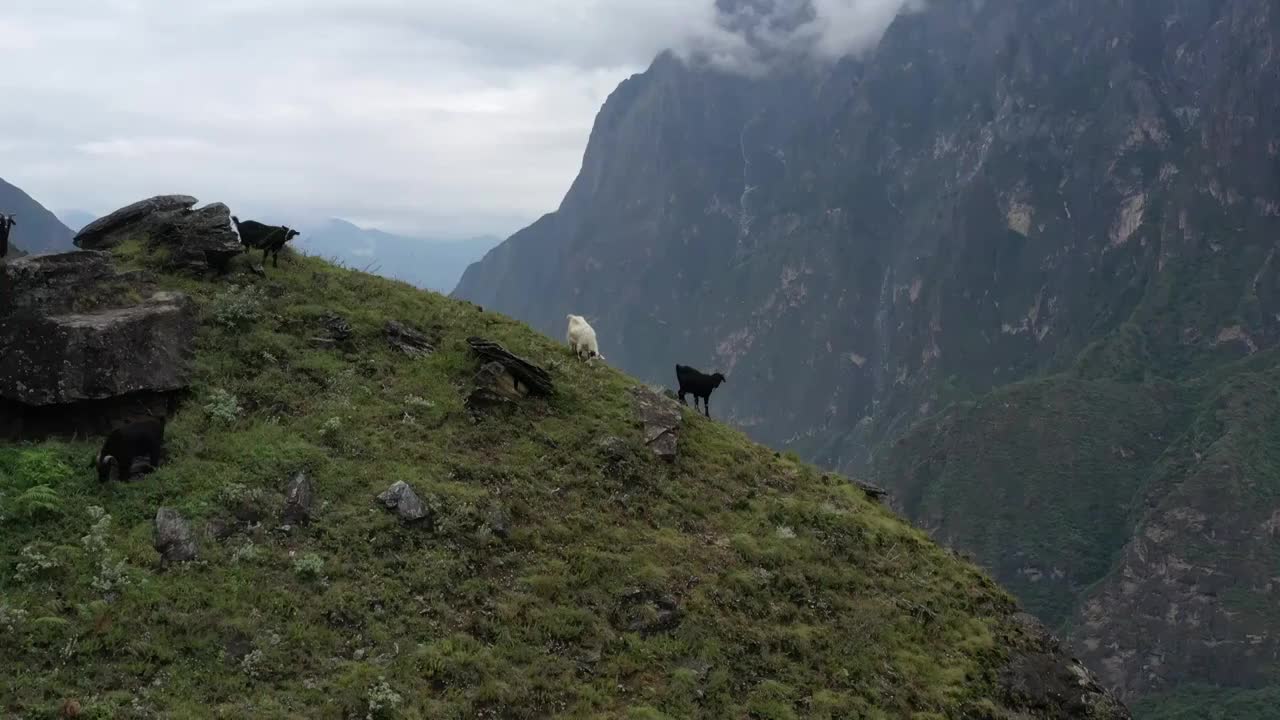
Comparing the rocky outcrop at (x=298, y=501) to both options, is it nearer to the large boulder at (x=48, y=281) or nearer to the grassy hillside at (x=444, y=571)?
the grassy hillside at (x=444, y=571)

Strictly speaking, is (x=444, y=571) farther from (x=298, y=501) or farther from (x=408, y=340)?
(x=408, y=340)

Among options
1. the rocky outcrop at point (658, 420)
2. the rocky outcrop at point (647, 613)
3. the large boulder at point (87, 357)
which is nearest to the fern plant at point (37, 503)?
the large boulder at point (87, 357)

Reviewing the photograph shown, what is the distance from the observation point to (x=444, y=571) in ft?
45.0

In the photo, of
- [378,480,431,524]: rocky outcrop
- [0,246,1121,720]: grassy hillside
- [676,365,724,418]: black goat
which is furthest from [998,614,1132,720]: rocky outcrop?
[378,480,431,524]: rocky outcrop

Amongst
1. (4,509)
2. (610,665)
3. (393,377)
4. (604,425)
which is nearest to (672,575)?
(610,665)

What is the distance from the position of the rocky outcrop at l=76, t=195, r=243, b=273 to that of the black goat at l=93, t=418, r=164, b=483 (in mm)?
7568

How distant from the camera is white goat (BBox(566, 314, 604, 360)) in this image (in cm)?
2262

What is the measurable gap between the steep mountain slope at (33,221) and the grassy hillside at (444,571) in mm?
149597

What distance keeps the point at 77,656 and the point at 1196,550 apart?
203336 mm

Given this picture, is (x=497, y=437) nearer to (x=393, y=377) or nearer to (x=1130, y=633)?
(x=393, y=377)

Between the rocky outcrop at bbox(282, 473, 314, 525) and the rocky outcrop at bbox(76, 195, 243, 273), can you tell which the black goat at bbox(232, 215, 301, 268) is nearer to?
the rocky outcrop at bbox(76, 195, 243, 273)

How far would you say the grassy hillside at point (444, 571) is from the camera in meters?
11.3

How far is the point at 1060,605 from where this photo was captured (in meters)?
184

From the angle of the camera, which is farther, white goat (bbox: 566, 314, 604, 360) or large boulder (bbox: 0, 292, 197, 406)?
white goat (bbox: 566, 314, 604, 360)
